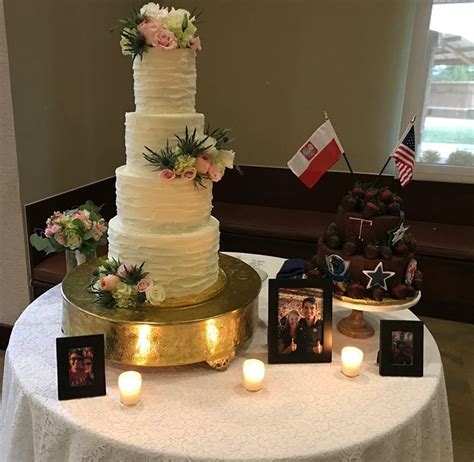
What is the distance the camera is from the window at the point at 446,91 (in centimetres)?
330

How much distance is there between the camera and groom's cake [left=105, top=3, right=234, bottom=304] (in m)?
1.40

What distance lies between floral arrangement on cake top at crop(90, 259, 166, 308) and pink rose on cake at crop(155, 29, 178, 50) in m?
0.58

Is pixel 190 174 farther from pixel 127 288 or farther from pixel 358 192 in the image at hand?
pixel 358 192

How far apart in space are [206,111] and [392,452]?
3.15 metres

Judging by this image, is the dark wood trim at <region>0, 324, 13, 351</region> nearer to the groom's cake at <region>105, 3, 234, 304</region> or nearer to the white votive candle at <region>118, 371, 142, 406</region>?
the groom's cake at <region>105, 3, 234, 304</region>

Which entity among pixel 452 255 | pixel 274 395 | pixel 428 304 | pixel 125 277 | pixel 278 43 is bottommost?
pixel 428 304

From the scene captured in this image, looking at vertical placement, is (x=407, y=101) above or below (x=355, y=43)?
below

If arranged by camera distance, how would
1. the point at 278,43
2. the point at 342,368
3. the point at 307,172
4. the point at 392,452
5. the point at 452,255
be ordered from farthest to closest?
the point at 278,43 < the point at 452,255 < the point at 307,172 < the point at 342,368 < the point at 392,452

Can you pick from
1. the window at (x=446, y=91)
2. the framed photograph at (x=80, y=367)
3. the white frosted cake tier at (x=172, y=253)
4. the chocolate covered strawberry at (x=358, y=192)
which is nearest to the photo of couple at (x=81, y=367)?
the framed photograph at (x=80, y=367)

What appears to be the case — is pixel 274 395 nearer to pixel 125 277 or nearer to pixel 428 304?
pixel 125 277

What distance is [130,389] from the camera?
1.30 metres

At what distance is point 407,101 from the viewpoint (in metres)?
3.48

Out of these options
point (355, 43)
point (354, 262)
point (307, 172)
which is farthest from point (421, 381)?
point (355, 43)

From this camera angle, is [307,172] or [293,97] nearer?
[307,172]
